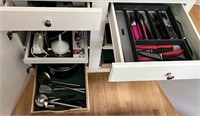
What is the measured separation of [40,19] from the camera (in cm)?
67

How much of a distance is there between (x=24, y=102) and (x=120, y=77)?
2.30 ft

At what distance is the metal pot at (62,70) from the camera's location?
3.32ft

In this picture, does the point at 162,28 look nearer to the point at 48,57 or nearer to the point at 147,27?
the point at 147,27

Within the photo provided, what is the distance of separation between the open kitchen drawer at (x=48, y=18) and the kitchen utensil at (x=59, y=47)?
187 millimetres

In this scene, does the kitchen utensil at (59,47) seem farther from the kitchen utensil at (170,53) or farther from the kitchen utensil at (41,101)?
the kitchen utensil at (170,53)

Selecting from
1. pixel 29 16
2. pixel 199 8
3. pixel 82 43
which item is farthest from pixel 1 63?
pixel 199 8

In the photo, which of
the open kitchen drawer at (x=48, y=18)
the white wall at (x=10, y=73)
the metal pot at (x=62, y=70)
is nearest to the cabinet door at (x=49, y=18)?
the open kitchen drawer at (x=48, y=18)

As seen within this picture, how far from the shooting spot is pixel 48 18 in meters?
0.67

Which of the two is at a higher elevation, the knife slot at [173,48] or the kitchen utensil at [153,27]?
the kitchen utensil at [153,27]

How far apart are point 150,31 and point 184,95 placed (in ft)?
1.37

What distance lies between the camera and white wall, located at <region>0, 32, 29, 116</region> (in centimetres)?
79

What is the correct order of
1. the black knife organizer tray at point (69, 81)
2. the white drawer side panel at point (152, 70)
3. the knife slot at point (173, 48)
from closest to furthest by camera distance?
1. the white drawer side panel at point (152, 70)
2. the knife slot at point (173, 48)
3. the black knife organizer tray at point (69, 81)

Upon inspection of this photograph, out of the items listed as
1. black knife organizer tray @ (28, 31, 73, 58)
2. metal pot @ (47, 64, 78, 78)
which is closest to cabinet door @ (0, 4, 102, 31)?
black knife organizer tray @ (28, 31, 73, 58)

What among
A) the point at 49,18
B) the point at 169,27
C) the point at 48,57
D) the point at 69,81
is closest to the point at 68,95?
the point at 69,81
